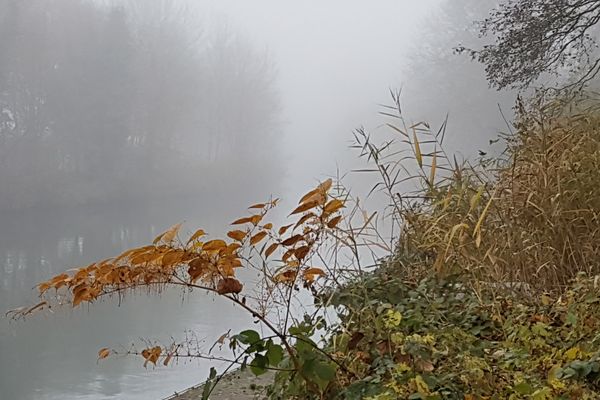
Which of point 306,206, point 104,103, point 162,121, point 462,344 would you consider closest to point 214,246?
point 306,206

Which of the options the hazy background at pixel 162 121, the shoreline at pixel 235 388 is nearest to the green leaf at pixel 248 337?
the shoreline at pixel 235 388

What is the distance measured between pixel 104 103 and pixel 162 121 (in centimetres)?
201

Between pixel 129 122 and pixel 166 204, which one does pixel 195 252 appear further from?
pixel 129 122

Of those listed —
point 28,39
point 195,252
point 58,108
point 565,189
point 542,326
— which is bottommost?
point 542,326

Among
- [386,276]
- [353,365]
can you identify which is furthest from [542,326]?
[386,276]

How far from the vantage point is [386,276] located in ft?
5.21

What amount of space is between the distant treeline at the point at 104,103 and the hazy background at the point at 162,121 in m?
0.03

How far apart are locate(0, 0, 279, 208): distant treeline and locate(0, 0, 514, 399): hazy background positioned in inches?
1.2

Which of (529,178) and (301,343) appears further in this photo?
(529,178)

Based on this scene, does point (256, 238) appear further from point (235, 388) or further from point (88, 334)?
point (88, 334)

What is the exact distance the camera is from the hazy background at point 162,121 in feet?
15.5

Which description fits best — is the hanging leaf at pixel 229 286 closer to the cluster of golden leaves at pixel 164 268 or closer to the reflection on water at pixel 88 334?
the cluster of golden leaves at pixel 164 268

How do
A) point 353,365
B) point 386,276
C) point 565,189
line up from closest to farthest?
1. point 353,365
2. point 386,276
3. point 565,189

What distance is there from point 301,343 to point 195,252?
0.22 metres
